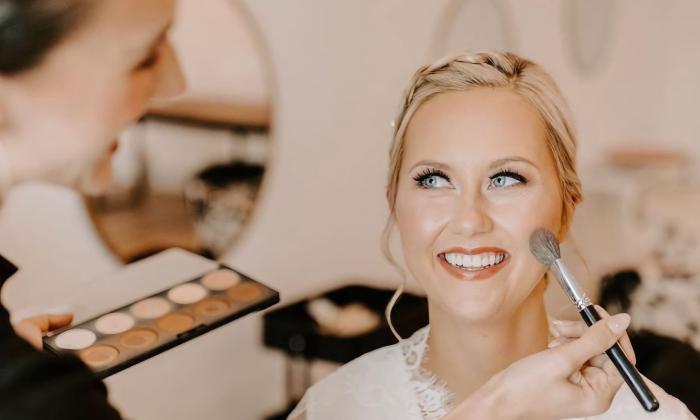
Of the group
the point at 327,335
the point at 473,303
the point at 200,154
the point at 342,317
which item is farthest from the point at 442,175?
the point at 342,317

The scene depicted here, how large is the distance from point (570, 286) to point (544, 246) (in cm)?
5

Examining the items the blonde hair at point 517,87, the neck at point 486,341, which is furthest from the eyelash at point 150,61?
the neck at point 486,341

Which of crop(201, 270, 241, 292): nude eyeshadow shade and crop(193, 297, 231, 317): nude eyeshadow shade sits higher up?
crop(201, 270, 241, 292): nude eyeshadow shade

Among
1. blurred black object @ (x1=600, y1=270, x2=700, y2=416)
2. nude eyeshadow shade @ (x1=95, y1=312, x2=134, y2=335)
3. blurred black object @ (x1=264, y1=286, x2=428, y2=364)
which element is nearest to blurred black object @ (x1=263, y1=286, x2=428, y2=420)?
blurred black object @ (x1=264, y1=286, x2=428, y2=364)

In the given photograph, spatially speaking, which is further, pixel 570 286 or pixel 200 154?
pixel 200 154

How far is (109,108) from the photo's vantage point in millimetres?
562

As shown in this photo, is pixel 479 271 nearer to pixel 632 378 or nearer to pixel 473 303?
pixel 473 303

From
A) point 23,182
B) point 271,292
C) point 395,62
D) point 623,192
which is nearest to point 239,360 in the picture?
point 395,62

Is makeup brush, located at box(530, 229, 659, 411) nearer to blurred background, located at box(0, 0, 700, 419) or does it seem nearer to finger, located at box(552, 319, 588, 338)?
finger, located at box(552, 319, 588, 338)

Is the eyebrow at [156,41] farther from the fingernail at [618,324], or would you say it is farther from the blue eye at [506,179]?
the fingernail at [618,324]

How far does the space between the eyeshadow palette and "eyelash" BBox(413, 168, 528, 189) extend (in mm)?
179

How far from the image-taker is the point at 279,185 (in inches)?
68.1

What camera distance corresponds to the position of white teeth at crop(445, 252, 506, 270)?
26.1 inches

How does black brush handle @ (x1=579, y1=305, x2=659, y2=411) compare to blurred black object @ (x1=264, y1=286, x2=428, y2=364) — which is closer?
black brush handle @ (x1=579, y1=305, x2=659, y2=411)
